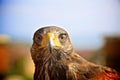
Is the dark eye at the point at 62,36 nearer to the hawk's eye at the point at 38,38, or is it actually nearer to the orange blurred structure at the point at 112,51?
the hawk's eye at the point at 38,38

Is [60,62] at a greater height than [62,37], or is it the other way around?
[62,37]

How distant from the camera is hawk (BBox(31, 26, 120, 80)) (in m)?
1.24

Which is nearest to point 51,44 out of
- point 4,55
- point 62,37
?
point 62,37

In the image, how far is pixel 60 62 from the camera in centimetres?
127

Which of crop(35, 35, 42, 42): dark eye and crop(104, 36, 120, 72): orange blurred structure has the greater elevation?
crop(35, 35, 42, 42): dark eye

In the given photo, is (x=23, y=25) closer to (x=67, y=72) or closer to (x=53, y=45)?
(x=53, y=45)

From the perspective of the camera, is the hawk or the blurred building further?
the blurred building

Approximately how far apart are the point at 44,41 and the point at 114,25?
1.35 feet

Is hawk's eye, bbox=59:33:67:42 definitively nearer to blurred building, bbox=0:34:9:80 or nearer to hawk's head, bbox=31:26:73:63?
hawk's head, bbox=31:26:73:63

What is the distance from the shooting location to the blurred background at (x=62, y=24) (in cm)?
134

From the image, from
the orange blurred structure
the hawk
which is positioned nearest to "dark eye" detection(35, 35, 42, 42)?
the hawk

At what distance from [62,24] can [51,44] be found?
16cm

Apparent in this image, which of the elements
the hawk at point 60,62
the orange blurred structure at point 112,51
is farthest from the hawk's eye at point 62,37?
the orange blurred structure at point 112,51

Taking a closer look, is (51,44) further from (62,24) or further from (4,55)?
(4,55)
